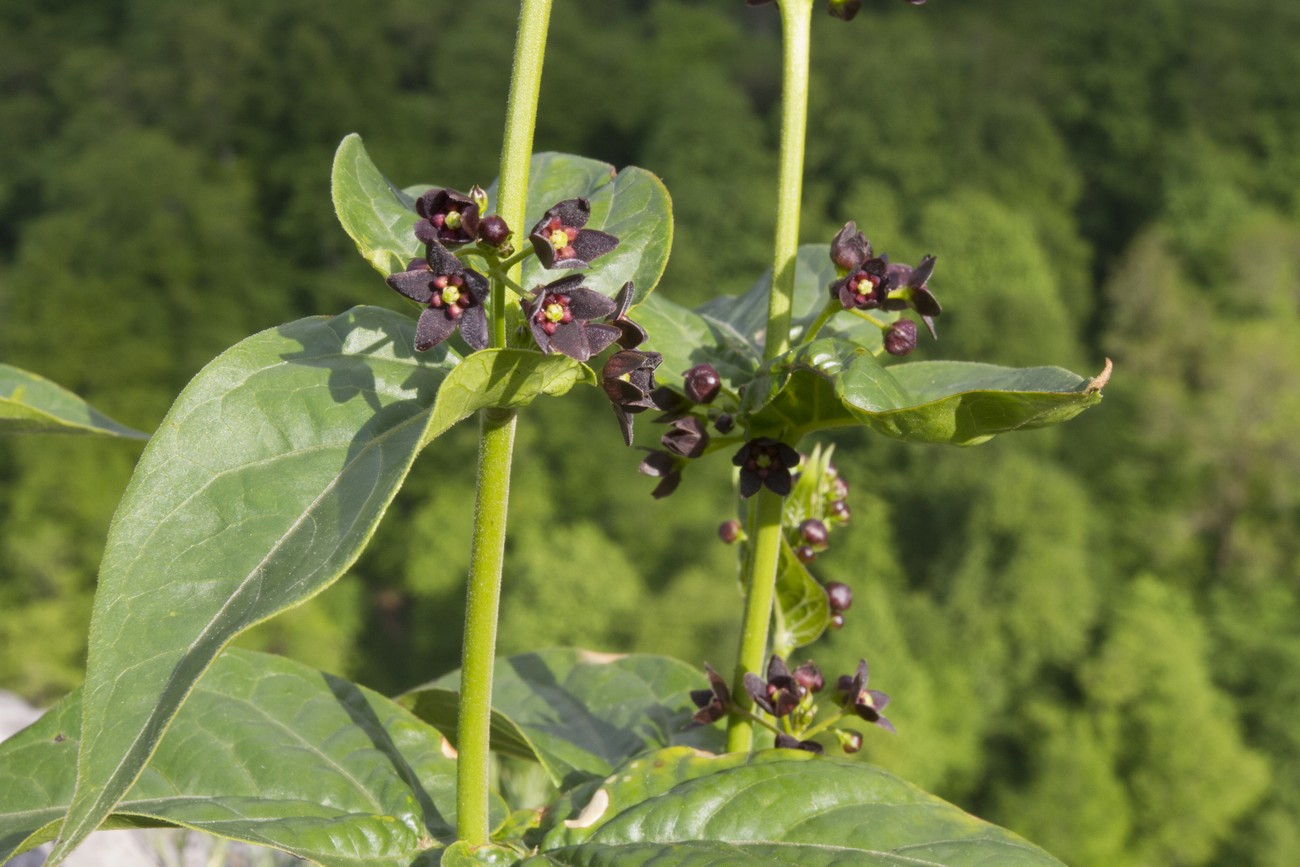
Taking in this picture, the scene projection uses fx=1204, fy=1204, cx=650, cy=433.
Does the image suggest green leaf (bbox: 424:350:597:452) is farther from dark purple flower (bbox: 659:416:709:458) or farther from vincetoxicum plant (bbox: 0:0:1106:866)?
dark purple flower (bbox: 659:416:709:458)

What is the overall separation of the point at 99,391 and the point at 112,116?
367 inches

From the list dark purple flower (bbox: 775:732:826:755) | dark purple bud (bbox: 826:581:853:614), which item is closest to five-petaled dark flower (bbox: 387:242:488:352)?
dark purple flower (bbox: 775:732:826:755)

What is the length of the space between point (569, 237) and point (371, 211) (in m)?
0.19

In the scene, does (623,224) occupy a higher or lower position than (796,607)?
higher

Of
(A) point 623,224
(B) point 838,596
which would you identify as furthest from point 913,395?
(B) point 838,596

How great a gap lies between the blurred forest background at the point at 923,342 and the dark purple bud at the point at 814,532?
22.4 meters

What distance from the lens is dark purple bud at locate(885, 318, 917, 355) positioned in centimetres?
96

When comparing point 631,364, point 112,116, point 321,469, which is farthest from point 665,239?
point 112,116

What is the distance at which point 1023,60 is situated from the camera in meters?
38.1

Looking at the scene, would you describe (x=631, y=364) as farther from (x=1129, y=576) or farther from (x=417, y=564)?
(x=1129, y=576)

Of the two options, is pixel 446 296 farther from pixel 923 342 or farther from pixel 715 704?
pixel 923 342

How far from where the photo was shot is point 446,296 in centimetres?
70

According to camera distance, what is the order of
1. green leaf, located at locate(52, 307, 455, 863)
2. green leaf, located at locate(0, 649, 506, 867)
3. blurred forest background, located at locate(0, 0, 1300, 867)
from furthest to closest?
blurred forest background, located at locate(0, 0, 1300, 867) → green leaf, located at locate(0, 649, 506, 867) → green leaf, located at locate(52, 307, 455, 863)

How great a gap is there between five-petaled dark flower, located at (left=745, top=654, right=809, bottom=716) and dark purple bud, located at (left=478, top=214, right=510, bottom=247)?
442 mm
